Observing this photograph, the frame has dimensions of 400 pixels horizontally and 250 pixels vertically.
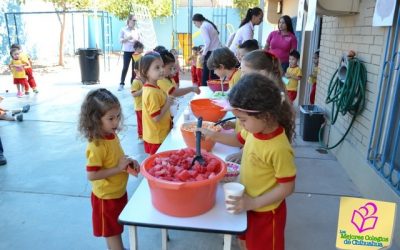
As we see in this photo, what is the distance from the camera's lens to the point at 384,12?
2.93 metres

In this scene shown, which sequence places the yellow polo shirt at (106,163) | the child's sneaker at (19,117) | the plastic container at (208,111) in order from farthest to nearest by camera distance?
the child's sneaker at (19,117)
the plastic container at (208,111)
the yellow polo shirt at (106,163)

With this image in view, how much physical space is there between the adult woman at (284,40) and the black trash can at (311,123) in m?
1.61

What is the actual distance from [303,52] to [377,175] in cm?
412

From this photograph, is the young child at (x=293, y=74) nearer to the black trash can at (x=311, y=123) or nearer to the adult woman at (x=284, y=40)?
the adult woman at (x=284, y=40)

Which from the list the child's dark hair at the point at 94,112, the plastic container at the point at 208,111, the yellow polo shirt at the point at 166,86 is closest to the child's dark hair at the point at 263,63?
the plastic container at the point at 208,111

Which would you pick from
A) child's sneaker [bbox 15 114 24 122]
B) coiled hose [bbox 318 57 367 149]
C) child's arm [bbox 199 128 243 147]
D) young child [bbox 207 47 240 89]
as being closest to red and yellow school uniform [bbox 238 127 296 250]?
child's arm [bbox 199 128 243 147]

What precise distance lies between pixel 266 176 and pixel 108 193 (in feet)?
3.13

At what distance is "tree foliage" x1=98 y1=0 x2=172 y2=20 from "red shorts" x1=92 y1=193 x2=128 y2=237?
52.2 feet

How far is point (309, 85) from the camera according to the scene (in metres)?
6.12

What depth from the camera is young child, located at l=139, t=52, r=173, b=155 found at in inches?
107

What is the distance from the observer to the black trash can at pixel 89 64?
9.21m

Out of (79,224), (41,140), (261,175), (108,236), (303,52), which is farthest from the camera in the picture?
(303,52)

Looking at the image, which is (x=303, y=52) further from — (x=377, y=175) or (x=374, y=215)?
(x=374, y=215)

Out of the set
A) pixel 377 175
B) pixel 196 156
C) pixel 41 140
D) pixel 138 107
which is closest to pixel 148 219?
pixel 196 156
